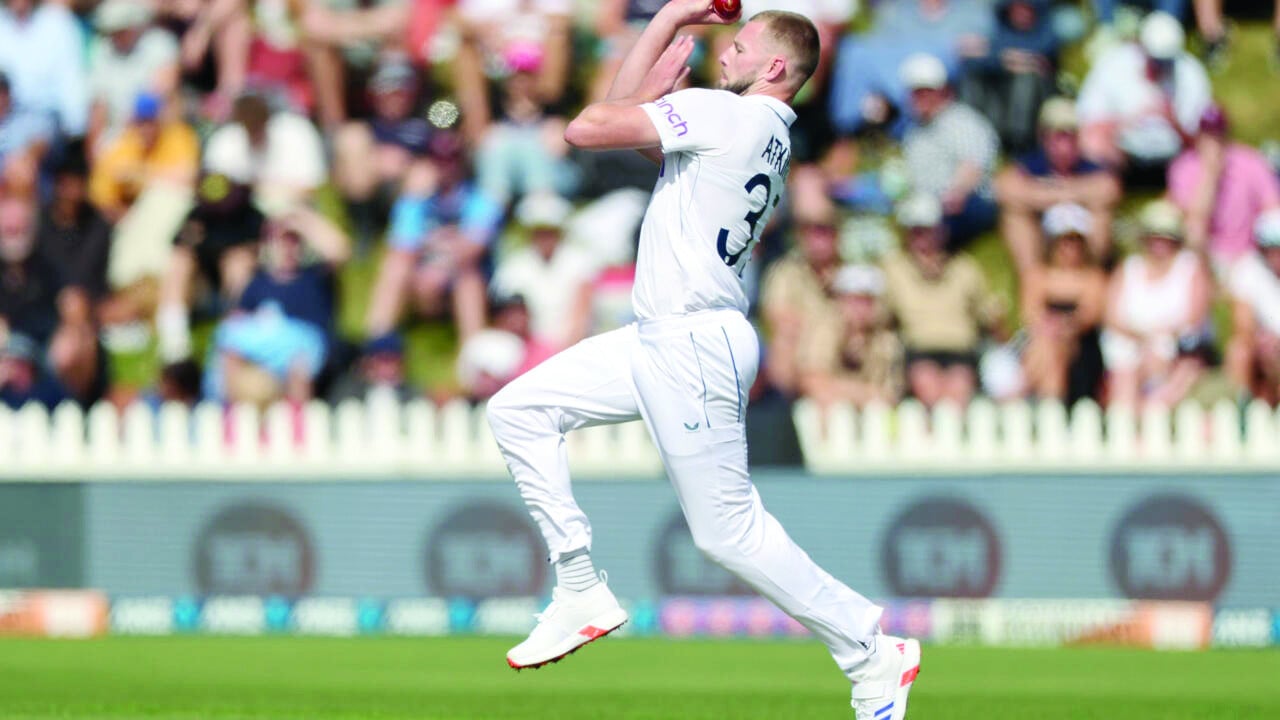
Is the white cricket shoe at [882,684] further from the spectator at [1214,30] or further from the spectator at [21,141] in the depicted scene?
the spectator at [21,141]

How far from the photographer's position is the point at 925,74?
1486 cm

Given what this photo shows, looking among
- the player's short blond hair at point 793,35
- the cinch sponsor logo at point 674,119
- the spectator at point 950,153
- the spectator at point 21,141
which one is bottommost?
the cinch sponsor logo at point 674,119

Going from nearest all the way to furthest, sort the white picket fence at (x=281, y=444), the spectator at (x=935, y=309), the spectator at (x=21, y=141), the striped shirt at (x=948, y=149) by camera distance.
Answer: the white picket fence at (x=281, y=444), the spectator at (x=935, y=309), the striped shirt at (x=948, y=149), the spectator at (x=21, y=141)

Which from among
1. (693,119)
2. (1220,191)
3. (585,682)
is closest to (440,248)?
(585,682)

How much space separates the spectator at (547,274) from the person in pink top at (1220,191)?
420 centimetres

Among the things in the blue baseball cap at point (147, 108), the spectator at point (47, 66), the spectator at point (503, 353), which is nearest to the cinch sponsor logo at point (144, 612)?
the spectator at point (503, 353)

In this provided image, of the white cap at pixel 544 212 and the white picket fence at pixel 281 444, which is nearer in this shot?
the white picket fence at pixel 281 444

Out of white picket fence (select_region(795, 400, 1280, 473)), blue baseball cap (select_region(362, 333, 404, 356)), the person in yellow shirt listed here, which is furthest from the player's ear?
the person in yellow shirt

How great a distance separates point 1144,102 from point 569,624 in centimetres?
901

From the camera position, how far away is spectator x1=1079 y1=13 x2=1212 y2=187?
14914 millimetres

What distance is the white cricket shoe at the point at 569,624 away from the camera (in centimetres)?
726

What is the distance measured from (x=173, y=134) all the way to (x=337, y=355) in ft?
8.09

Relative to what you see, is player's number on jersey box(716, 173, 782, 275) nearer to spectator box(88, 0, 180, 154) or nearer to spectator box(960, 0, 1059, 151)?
spectator box(960, 0, 1059, 151)

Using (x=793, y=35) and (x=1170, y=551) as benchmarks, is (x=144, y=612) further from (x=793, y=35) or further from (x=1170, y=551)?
(x=793, y=35)
